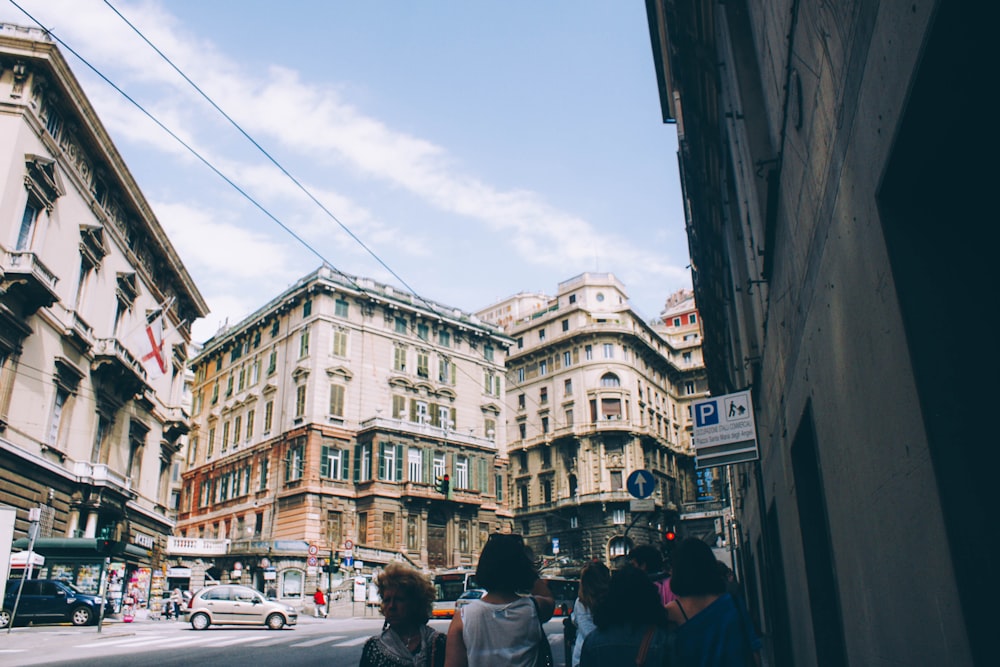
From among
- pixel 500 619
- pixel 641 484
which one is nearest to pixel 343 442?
pixel 641 484

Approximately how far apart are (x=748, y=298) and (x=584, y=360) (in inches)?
1956

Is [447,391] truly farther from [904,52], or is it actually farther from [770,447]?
[904,52]

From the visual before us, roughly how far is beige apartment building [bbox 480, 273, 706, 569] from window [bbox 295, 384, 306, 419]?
19.8 m

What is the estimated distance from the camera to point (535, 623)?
146 inches

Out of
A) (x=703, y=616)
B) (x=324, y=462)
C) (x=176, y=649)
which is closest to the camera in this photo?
(x=703, y=616)

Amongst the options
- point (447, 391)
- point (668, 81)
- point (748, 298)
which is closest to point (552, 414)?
point (447, 391)

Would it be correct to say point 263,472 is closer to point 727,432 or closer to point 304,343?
point 304,343

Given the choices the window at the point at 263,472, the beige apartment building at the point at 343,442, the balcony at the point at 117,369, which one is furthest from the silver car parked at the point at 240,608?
the window at the point at 263,472

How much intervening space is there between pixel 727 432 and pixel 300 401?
38.7 metres

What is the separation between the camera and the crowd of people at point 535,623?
3.62m

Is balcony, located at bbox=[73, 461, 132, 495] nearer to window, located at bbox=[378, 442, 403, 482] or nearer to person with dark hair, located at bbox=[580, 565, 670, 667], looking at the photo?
window, located at bbox=[378, 442, 403, 482]

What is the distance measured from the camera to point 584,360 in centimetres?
5944

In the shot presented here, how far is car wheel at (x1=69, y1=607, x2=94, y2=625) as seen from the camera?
830 inches

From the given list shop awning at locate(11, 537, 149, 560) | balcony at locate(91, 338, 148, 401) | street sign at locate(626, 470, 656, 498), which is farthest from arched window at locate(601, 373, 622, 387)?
street sign at locate(626, 470, 656, 498)
